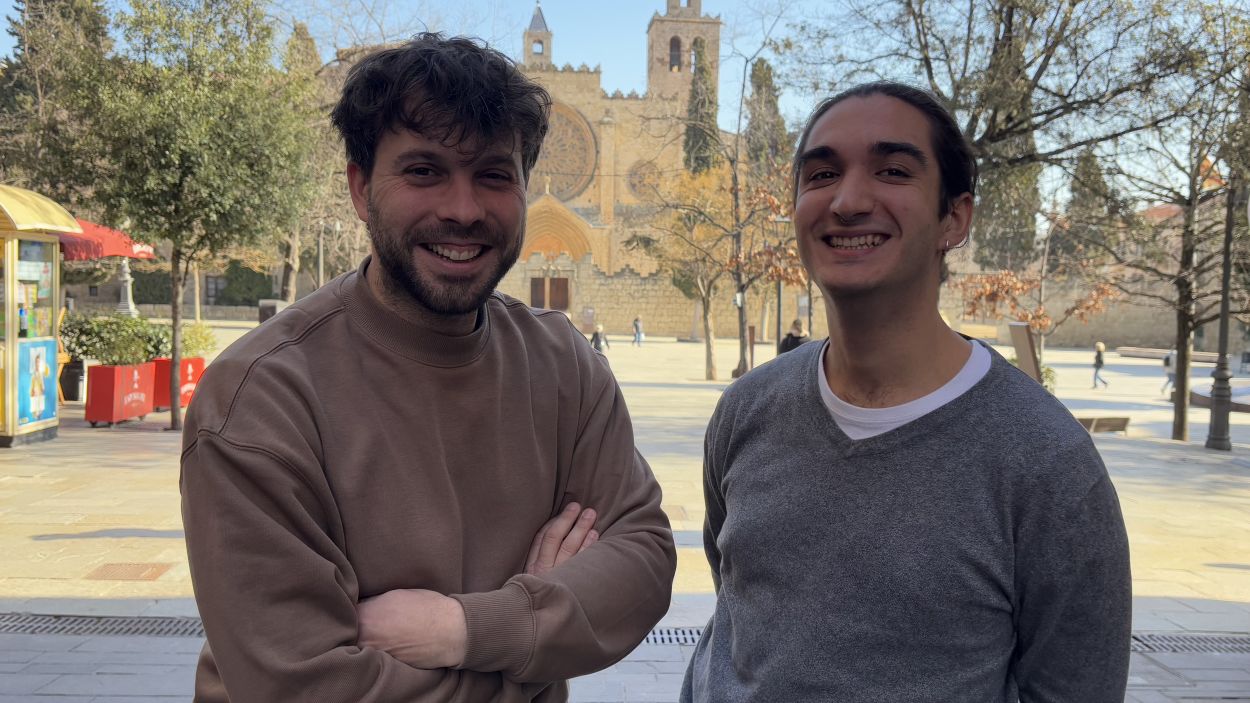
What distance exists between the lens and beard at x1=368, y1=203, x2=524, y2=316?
1544 mm

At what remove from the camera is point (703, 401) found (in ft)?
50.0

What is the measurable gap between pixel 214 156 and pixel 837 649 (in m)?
9.79

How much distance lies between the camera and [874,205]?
152 centimetres

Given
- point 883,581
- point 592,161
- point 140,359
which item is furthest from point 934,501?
point 592,161

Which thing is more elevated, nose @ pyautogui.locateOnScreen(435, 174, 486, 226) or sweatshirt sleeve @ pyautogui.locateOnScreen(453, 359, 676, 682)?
nose @ pyautogui.locateOnScreen(435, 174, 486, 226)

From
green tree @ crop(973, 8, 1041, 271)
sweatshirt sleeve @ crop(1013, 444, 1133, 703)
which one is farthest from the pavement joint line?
green tree @ crop(973, 8, 1041, 271)

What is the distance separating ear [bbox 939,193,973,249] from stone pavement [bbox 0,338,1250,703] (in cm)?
265

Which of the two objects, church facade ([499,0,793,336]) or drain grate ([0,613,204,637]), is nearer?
drain grate ([0,613,204,637])

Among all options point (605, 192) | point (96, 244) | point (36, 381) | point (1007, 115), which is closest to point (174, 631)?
point (36, 381)

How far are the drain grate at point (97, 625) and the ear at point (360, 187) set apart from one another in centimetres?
335

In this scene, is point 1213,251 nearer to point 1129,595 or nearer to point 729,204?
point 729,204

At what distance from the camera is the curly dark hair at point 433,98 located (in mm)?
1521

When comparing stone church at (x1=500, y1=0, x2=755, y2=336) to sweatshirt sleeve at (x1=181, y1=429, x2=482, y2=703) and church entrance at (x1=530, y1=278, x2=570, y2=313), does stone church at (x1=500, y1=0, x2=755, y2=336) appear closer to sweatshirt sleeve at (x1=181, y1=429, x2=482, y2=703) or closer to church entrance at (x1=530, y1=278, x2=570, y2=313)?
church entrance at (x1=530, y1=278, x2=570, y2=313)

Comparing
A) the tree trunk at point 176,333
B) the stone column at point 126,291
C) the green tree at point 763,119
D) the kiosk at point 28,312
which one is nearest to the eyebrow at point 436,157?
the kiosk at point 28,312
